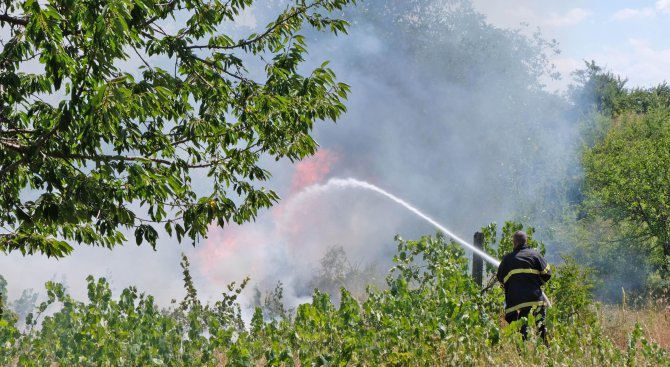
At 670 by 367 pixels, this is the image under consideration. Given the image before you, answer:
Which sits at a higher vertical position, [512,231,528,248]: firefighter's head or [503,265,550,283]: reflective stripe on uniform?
[512,231,528,248]: firefighter's head

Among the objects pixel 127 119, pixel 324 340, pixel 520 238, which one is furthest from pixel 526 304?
pixel 127 119

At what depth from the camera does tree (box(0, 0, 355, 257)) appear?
17.1ft

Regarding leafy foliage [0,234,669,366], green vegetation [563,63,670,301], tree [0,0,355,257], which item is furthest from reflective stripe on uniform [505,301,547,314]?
green vegetation [563,63,670,301]

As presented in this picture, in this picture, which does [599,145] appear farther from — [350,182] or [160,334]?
[160,334]

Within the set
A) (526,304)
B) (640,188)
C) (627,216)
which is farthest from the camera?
(627,216)

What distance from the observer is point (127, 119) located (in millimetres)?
5602

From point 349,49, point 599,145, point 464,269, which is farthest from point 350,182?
point 464,269


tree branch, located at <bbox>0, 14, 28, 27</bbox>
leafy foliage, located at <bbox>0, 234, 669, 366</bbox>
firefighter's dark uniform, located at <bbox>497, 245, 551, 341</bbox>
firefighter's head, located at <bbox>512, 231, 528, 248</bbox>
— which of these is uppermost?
tree branch, located at <bbox>0, 14, 28, 27</bbox>

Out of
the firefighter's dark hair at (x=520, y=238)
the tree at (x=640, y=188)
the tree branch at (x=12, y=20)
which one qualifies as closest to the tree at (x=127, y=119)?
the tree branch at (x=12, y=20)

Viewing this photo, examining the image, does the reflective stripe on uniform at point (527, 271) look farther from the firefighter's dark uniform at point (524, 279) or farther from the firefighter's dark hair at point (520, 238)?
the firefighter's dark hair at point (520, 238)

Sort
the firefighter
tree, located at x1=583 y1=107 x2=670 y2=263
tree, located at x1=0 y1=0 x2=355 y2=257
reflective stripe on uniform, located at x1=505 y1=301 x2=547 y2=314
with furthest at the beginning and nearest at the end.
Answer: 1. tree, located at x1=583 y1=107 x2=670 y2=263
2. the firefighter
3. reflective stripe on uniform, located at x1=505 y1=301 x2=547 y2=314
4. tree, located at x1=0 y1=0 x2=355 y2=257

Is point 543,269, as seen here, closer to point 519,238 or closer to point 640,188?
point 519,238

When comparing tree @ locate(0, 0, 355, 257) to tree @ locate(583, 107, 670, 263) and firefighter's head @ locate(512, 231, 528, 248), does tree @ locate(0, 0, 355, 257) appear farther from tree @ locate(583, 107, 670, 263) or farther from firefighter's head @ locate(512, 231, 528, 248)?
tree @ locate(583, 107, 670, 263)

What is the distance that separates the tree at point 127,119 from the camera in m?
5.22
